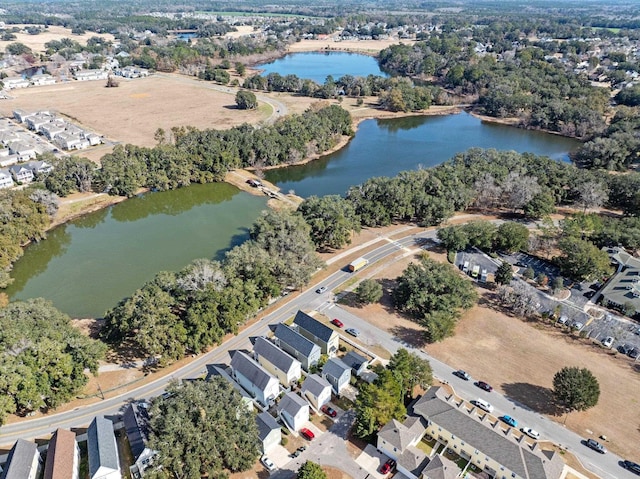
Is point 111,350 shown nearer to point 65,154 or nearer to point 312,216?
point 312,216

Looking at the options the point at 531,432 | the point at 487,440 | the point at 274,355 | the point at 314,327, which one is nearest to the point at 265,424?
the point at 274,355

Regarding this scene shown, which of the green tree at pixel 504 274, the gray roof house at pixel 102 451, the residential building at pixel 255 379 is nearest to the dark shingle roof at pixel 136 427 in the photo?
the gray roof house at pixel 102 451

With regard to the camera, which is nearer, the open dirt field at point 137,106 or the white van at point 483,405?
the white van at point 483,405

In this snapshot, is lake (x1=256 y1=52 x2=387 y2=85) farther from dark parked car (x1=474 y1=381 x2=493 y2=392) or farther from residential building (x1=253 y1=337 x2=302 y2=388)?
dark parked car (x1=474 y1=381 x2=493 y2=392)

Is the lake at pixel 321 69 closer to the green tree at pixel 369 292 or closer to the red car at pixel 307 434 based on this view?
the green tree at pixel 369 292

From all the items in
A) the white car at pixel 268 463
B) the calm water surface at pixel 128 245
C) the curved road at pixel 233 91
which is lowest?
the calm water surface at pixel 128 245

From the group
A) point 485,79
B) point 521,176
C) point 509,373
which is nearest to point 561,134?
point 485,79
